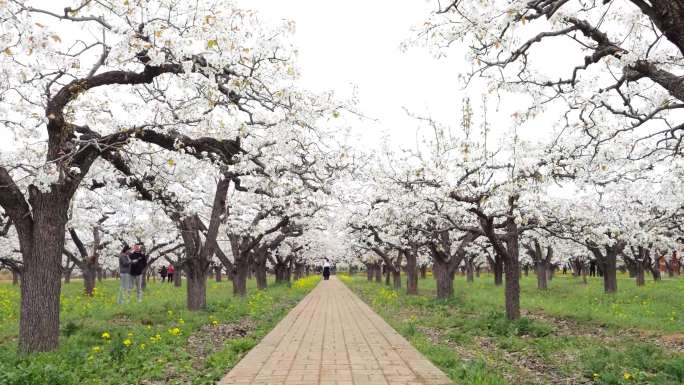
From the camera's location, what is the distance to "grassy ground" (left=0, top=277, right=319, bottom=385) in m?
6.88

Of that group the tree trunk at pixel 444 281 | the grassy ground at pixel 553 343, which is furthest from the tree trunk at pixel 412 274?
the grassy ground at pixel 553 343

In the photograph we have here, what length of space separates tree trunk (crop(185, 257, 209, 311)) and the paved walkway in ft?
11.8

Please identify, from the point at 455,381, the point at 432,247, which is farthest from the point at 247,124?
the point at 432,247

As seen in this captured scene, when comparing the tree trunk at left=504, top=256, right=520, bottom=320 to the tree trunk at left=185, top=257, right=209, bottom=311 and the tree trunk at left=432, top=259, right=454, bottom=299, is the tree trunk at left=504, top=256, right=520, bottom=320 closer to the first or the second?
the tree trunk at left=432, top=259, right=454, bottom=299

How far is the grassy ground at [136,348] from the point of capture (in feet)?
22.6

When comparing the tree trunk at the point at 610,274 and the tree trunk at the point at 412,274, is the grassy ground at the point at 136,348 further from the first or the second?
the tree trunk at the point at 610,274

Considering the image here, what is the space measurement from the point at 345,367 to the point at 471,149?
7518mm

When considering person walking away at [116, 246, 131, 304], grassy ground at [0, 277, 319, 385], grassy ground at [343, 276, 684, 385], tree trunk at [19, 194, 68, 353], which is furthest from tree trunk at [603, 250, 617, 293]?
tree trunk at [19, 194, 68, 353]

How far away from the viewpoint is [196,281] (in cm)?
1547

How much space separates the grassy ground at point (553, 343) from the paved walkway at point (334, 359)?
1.59 ft

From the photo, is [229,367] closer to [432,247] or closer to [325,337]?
[325,337]

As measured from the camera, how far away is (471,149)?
526 inches

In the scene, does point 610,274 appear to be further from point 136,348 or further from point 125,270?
point 136,348

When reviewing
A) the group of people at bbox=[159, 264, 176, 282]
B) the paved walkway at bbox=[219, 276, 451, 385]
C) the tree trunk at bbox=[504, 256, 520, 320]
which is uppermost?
the tree trunk at bbox=[504, 256, 520, 320]
